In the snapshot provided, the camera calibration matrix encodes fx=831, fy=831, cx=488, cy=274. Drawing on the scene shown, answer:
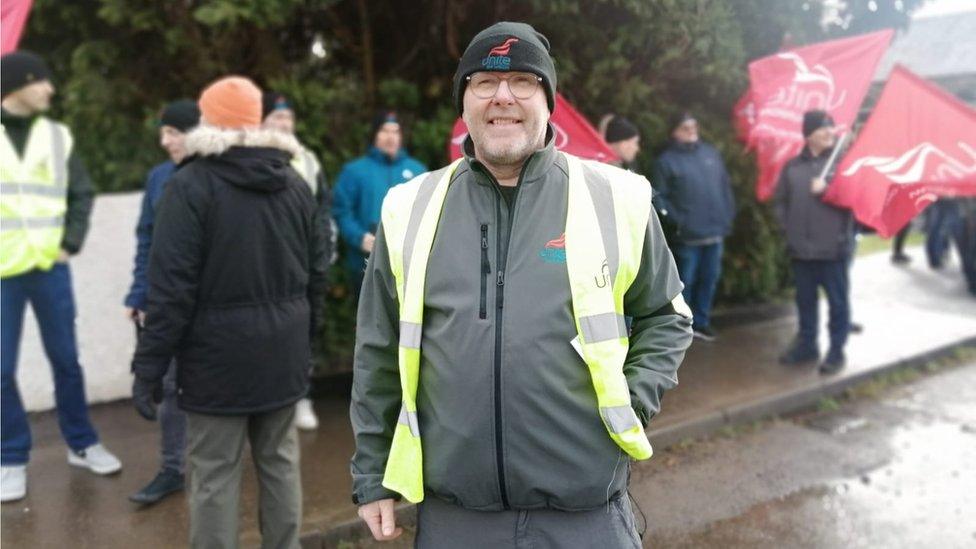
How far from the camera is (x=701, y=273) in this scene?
24.3 ft

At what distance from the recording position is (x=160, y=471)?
4.38m

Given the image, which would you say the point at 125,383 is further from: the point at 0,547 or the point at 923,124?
the point at 923,124

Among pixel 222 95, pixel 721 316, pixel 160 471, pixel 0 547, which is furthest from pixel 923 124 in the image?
pixel 0 547

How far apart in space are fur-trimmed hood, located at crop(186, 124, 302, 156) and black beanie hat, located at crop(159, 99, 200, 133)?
1.08m

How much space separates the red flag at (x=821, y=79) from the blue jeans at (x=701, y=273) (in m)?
1.48

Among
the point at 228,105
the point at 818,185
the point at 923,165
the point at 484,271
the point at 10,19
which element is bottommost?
the point at 818,185

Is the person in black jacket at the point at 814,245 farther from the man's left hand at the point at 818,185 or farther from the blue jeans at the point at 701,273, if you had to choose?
the blue jeans at the point at 701,273

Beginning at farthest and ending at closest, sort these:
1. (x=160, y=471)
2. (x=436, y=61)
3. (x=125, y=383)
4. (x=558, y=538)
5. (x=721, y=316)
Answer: (x=721, y=316)
(x=436, y=61)
(x=125, y=383)
(x=160, y=471)
(x=558, y=538)

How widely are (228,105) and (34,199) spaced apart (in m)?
1.67

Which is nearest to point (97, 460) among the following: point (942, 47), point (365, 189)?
point (365, 189)

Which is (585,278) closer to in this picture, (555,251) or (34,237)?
(555,251)

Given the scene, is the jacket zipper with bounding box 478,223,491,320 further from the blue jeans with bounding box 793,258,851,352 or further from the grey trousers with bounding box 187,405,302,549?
the blue jeans with bounding box 793,258,851,352

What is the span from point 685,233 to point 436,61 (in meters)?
2.57

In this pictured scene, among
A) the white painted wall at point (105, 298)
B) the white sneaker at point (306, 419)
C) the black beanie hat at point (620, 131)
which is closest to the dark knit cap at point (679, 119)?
the black beanie hat at point (620, 131)
